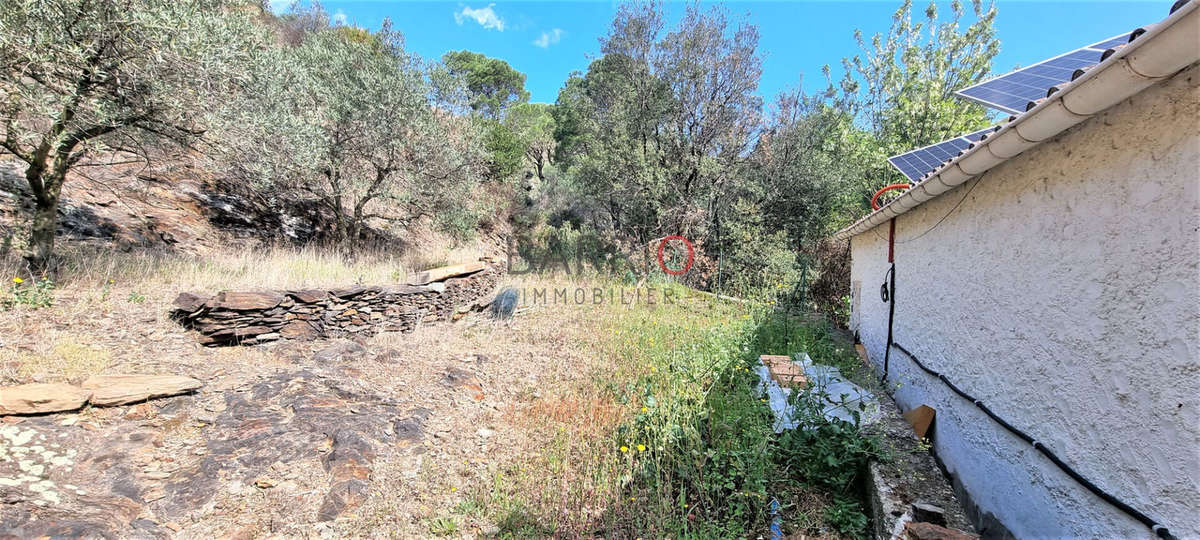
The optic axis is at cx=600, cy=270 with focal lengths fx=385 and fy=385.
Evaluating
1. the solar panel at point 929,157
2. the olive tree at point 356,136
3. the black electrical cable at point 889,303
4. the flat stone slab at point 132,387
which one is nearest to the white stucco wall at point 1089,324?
the solar panel at point 929,157

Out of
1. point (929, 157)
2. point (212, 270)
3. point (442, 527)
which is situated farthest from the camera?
point (212, 270)

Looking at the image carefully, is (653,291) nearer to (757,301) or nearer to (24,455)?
(757,301)

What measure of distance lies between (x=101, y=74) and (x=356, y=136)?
4529mm

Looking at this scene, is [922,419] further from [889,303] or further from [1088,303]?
[1088,303]

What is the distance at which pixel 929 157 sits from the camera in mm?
3893

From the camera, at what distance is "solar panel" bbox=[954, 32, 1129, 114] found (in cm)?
229

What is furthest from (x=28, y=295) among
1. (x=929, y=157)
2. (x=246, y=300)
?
(x=929, y=157)

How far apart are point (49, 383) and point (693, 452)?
4909mm

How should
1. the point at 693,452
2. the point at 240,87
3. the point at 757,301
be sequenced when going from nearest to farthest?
the point at 693,452
the point at 240,87
the point at 757,301

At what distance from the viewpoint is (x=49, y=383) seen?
296cm

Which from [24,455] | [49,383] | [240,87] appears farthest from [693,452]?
[240,87]

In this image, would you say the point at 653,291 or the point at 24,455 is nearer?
the point at 24,455

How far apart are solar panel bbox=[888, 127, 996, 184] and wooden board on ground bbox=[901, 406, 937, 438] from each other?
6.48 feet

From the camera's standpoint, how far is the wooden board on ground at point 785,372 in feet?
10.9
